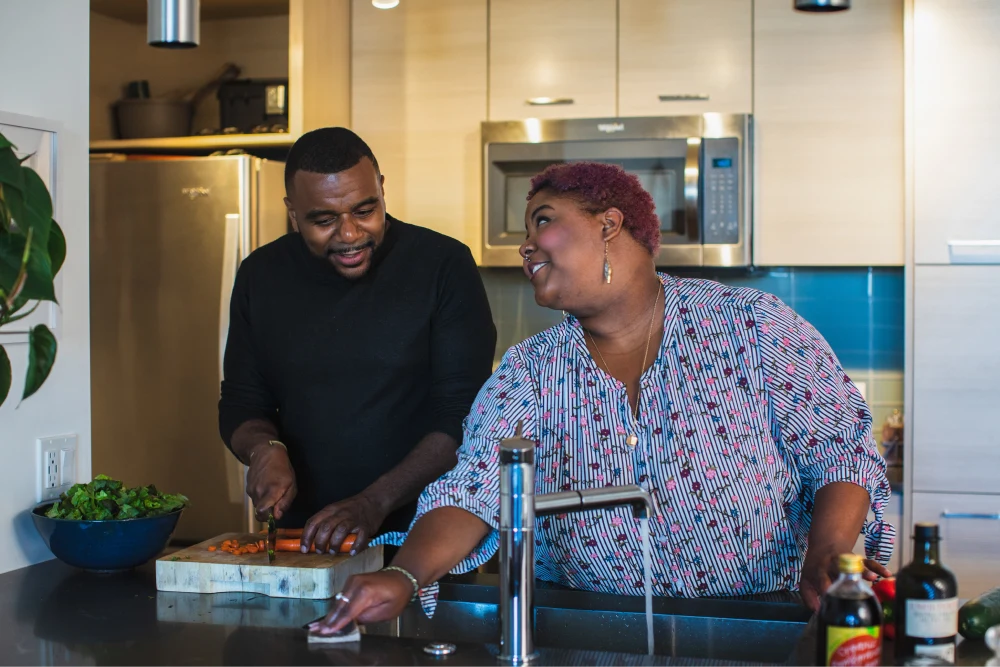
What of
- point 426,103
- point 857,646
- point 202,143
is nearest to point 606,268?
point 857,646

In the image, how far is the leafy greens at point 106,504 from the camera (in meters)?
1.86

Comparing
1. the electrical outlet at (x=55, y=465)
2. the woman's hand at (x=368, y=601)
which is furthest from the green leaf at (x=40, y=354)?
the electrical outlet at (x=55, y=465)

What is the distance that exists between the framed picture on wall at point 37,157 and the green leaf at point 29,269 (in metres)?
0.59

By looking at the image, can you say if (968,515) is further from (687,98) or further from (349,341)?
(349,341)

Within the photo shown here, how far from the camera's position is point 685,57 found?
134 inches

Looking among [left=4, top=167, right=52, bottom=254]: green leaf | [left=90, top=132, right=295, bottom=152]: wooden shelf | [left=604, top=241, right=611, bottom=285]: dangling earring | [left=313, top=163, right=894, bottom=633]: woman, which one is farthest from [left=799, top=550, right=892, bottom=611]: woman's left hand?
[left=90, top=132, right=295, bottom=152]: wooden shelf

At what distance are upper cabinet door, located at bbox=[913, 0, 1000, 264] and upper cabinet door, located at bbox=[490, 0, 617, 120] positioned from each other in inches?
Answer: 36.3

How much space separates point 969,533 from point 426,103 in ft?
6.99

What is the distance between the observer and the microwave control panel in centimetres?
333

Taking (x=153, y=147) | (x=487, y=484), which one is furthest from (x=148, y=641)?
(x=153, y=147)

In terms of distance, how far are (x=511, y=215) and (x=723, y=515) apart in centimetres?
199

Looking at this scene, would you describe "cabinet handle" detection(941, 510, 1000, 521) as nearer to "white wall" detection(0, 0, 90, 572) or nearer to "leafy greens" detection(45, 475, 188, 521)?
"leafy greens" detection(45, 475, 188, 521)

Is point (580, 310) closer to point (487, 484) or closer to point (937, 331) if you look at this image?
point (487, 484)

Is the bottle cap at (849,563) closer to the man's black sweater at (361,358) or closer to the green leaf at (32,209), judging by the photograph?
the green leaf at (32,209)
